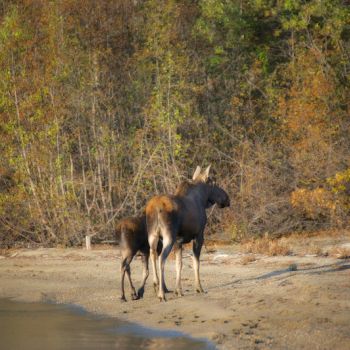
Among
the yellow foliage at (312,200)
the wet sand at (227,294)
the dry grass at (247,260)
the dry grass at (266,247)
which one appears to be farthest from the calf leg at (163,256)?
the yellow foliage at (312,200)

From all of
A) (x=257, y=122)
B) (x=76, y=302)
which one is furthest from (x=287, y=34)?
(x=76, y=302)

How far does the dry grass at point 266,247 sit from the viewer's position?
19.1m

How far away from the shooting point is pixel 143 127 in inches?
968

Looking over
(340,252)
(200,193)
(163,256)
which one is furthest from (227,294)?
(340,252)

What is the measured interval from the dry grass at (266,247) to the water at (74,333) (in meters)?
5.25

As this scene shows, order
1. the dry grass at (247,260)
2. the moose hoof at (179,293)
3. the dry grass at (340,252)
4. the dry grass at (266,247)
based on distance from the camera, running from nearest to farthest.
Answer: the moose hoof at (179,293), the dry grass at (340,252), the dry grass at (247,260), the dry grass at (266,247)

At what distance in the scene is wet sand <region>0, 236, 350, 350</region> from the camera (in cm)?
1122

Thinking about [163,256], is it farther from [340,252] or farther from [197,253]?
[340,252]

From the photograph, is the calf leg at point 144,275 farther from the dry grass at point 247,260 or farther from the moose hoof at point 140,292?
the dry grass at point 247,260

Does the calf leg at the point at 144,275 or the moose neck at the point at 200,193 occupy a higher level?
the moose neck at the point at 200,193

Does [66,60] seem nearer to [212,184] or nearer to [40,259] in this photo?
[40,259]

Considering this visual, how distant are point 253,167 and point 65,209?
16.3ft

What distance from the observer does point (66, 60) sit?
24078 millimetres

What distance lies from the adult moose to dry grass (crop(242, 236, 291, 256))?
14.0 ft
